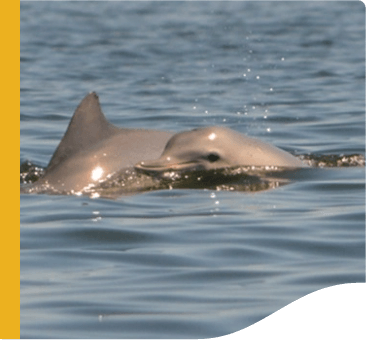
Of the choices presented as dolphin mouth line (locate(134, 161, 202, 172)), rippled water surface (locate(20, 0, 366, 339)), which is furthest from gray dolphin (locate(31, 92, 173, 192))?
rippled water surface (locate(20, 0, 366, 339))

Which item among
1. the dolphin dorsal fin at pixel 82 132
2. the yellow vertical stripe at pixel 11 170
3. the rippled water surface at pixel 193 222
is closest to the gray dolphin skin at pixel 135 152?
the dolphin dorsal fin at pixel 82 132

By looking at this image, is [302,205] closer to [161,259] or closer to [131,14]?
[161,259]

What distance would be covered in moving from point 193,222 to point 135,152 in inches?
94.5

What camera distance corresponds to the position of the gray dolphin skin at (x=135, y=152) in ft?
31.2

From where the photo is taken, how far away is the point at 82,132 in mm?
10086

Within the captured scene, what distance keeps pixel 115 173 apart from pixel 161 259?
3.35 meters

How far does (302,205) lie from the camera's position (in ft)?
27.0

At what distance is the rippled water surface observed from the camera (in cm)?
491

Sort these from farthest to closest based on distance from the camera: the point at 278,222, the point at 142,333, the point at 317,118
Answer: the point at 317,118
the point at 278,222
the point at 142,333

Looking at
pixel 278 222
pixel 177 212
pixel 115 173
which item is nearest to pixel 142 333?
pixel 278 222

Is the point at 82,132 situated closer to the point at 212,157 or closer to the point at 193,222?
the point at 212,157

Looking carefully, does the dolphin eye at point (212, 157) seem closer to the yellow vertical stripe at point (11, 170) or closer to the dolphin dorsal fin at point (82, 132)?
the dolphin dorsal fin at point (82, 132)

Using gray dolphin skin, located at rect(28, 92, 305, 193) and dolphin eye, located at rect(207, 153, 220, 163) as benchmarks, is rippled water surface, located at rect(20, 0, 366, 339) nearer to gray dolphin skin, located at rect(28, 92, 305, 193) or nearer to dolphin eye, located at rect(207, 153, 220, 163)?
gray dolphin skin, located at rect(28, 92, 305, 193)

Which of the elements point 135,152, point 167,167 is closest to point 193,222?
point 167,167
